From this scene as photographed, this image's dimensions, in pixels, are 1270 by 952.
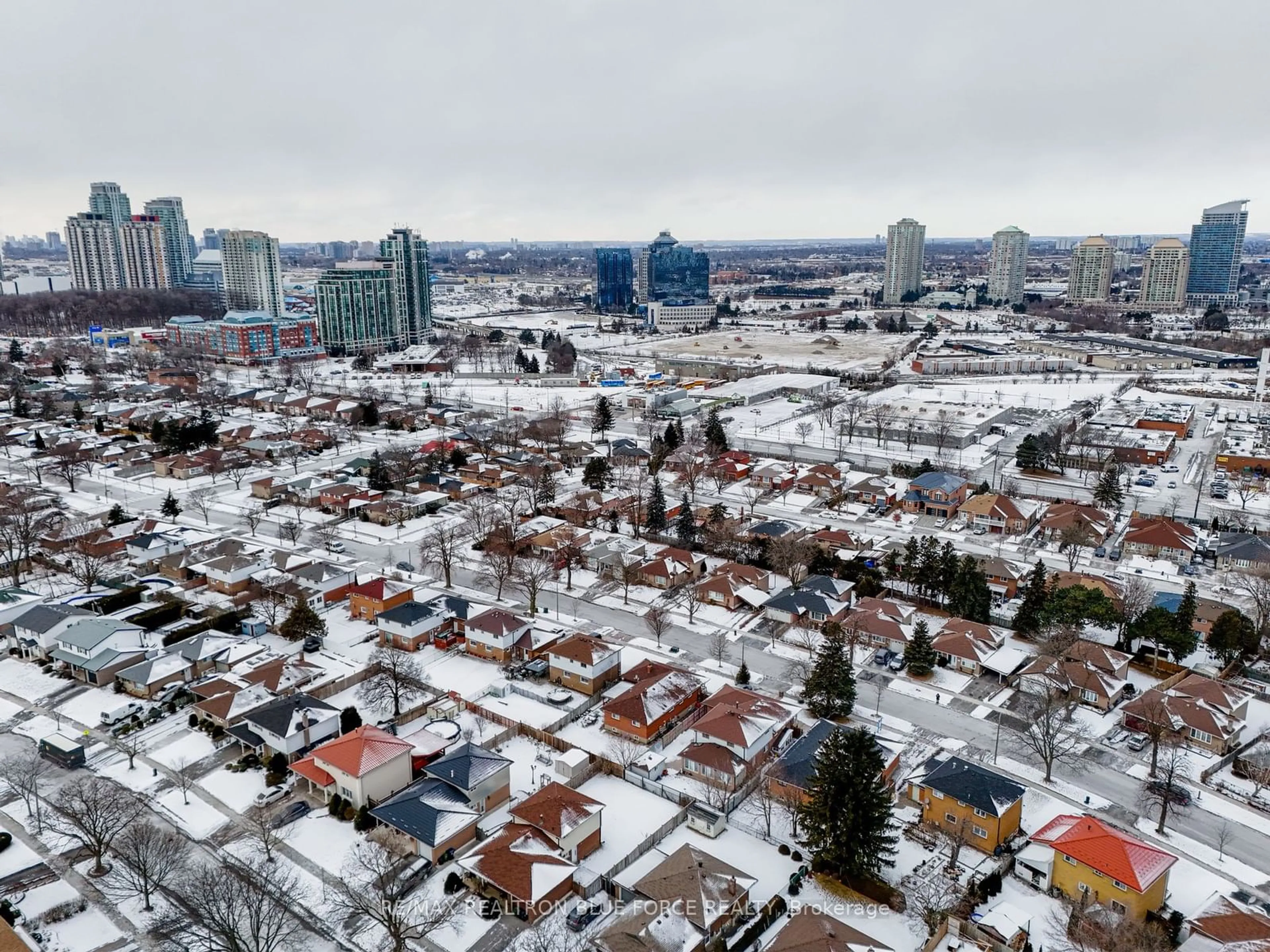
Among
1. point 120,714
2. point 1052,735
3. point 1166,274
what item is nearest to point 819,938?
point 1052,735

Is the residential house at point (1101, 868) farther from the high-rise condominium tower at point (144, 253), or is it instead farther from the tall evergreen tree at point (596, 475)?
the high-rise condominium tower at point (144, 253)

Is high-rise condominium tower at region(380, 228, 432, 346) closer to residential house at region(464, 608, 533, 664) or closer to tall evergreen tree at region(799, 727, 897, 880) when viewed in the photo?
residential house at region(464, 608, 533, 664)

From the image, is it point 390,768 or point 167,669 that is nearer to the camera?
point 390,768

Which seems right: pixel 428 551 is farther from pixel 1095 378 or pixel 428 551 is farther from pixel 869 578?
pixel 1095 378

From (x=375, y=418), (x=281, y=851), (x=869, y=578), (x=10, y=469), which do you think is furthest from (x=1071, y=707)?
(x=10, y=469)

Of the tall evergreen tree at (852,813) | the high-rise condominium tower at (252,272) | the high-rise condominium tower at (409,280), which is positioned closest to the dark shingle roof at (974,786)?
the tall evergreen tree at (852,813)
